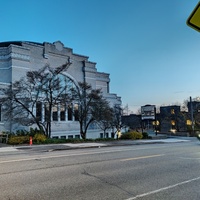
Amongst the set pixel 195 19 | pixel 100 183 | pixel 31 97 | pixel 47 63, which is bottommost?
pixel 100 183

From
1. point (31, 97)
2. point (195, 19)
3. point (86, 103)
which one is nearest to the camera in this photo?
point (195, 19)

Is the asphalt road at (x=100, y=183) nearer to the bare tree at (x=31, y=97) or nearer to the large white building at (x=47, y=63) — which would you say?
the bare tree at (x=31, y=97)

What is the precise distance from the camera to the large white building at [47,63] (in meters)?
32.1

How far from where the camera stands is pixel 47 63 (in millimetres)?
35250

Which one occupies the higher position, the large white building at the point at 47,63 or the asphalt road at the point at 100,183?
the large white building at the point at 47,63

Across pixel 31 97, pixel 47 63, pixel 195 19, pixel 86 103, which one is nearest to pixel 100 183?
pixel 195 19

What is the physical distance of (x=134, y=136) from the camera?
29.4 m

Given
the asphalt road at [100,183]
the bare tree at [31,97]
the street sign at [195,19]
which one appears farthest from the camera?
the bare tree at [31,97]

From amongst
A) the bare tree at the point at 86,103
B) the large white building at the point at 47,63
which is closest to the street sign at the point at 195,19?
the bare tree at the point at 86,103

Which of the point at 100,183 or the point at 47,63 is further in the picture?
the point at 47,63

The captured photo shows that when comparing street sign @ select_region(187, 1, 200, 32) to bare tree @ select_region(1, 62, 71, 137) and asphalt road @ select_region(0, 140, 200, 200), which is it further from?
bare tree @ select_region(1, 62, 71, 137)

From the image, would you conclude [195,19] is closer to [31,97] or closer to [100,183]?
[100,183]

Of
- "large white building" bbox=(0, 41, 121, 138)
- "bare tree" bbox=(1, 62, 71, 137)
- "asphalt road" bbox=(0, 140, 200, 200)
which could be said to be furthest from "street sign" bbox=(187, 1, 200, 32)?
"large white building" bbox=(0, 41, 121, 138)

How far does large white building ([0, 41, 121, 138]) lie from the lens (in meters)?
32.1
